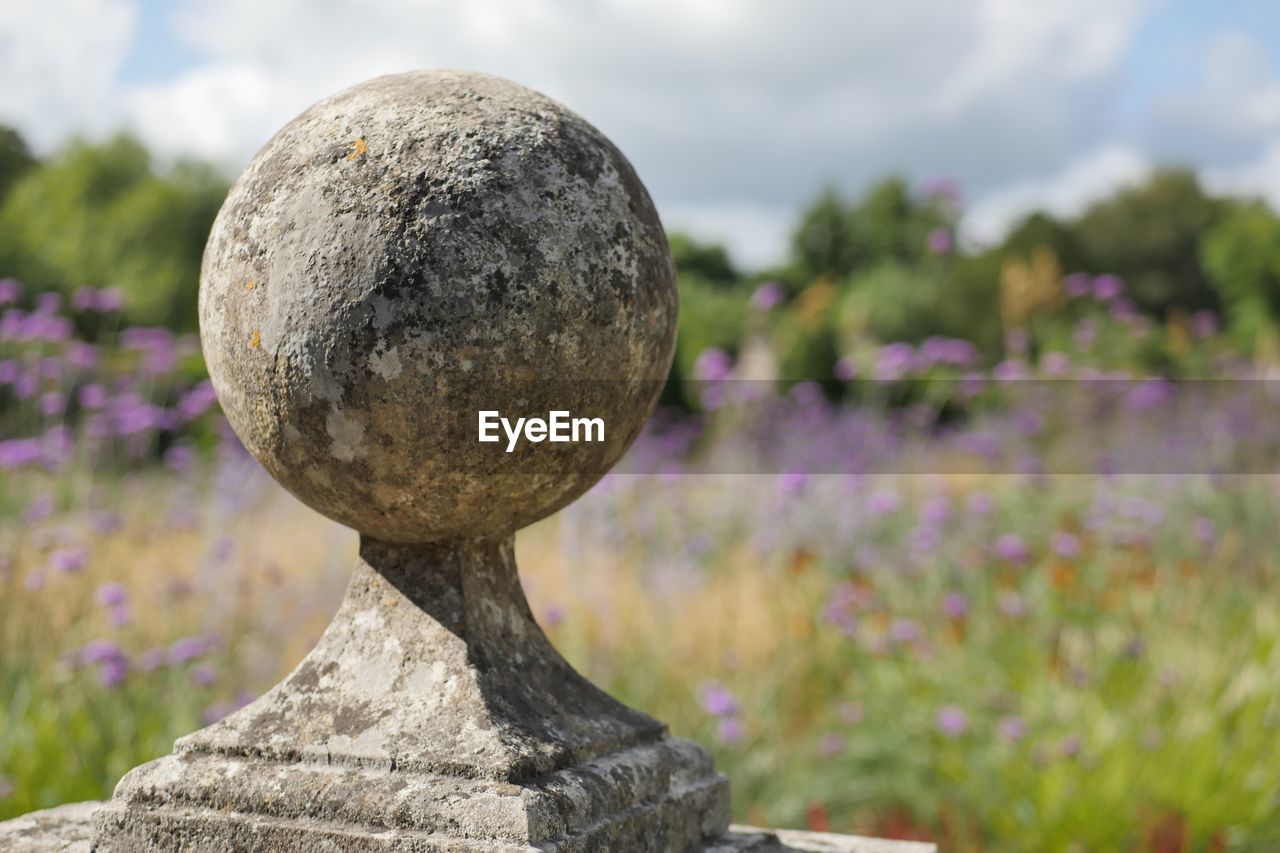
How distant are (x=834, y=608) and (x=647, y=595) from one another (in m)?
0.94

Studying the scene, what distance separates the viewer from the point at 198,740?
2545mm

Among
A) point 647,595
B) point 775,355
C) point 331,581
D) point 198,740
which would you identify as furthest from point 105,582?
point 775,355

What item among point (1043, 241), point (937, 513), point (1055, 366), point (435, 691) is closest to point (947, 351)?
point (937, 513)

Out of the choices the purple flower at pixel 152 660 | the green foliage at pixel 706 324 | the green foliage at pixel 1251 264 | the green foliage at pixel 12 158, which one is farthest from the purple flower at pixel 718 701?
the green foliage at pixel 12 158

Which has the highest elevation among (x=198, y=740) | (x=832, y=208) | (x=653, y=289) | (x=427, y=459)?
(x=832, y=208)

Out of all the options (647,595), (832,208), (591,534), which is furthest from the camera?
(832,208)

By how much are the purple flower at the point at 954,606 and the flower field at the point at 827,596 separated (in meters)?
0.03

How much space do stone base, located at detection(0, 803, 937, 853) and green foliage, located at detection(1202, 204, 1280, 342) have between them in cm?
3075

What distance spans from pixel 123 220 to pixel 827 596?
104 feet

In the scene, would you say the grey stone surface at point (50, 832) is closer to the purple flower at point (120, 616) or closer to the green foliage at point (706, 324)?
the purple flower at point (120, 616)

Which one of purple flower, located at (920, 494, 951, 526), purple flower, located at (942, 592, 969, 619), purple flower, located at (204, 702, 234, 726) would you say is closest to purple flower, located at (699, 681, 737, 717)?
purple flower, located at (942, 592, 969, 619)

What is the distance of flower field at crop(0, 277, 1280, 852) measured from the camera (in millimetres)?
4562

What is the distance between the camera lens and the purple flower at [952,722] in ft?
15.9

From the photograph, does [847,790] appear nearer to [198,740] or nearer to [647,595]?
[647,595]
